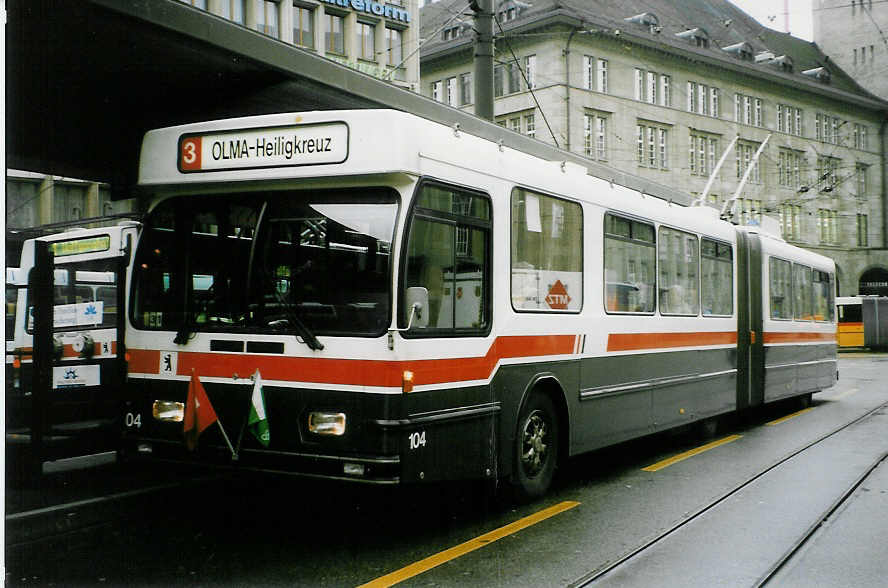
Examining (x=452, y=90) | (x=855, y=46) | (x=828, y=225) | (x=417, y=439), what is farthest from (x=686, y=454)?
(x=855, y=46)

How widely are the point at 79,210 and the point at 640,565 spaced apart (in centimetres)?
3616

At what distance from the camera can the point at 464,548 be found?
6.54 m

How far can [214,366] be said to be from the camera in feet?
22.0

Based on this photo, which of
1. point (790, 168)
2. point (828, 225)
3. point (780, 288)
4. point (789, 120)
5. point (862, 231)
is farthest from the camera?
point (862, 231)

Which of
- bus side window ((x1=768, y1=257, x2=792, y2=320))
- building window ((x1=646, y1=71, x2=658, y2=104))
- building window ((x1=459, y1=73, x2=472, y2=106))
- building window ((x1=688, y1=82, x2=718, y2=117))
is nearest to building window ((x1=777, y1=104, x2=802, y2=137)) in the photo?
building window ((x1=688, y1=82, x2=718, y2=117))

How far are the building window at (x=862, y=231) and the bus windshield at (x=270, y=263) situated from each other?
228 feet

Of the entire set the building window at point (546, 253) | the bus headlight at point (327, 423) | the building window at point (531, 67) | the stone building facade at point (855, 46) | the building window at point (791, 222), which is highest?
the stone building facade at point (855, 46)

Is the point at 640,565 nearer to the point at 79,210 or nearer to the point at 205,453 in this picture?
the point at 205,453

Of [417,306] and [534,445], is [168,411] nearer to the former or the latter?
[417,306]

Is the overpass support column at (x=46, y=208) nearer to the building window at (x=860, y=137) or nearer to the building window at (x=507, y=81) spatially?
the building window at (x=507, y=81)

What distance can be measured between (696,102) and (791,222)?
1153cm

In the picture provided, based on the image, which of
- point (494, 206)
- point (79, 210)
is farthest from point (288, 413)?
point (79, 210)

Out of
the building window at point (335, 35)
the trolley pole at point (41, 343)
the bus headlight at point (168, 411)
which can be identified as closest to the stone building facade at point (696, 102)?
the building window at point (335, 35)

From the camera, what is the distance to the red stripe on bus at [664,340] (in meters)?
9.51
